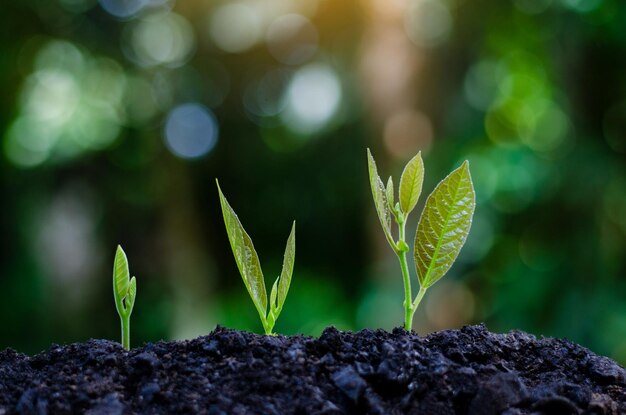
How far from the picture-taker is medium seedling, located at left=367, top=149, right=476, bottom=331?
96 cm

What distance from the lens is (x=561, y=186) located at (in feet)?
13.0

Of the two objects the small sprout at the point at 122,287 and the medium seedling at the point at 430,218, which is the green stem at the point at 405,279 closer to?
the medium seedling at the point at 430,218

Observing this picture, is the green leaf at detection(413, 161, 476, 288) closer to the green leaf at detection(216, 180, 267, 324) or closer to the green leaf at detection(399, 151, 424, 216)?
the green leaf at detection(399, 151, 424, 216)

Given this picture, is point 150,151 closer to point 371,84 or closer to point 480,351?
point 371,84

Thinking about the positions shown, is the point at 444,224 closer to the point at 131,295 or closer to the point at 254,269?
the point at 254,269

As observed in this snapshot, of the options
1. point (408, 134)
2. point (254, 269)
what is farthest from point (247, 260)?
point (408, 134)

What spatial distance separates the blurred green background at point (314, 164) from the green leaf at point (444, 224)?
2.75 m

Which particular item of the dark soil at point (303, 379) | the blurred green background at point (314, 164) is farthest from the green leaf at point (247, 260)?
the blurred green background at point (314, 164)

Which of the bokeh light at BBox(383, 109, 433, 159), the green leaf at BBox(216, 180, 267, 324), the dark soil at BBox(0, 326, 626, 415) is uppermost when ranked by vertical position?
the bokeh light at BBox(383, 109, 433, 159)

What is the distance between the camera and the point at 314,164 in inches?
188

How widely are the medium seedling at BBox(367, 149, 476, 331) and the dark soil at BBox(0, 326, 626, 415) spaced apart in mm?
119

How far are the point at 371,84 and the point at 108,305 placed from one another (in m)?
2.25

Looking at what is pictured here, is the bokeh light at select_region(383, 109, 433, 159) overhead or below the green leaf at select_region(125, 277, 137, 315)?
overhead

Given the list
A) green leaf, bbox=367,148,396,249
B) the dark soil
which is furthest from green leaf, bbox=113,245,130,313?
green leaf, bbox=367,148,396,249
